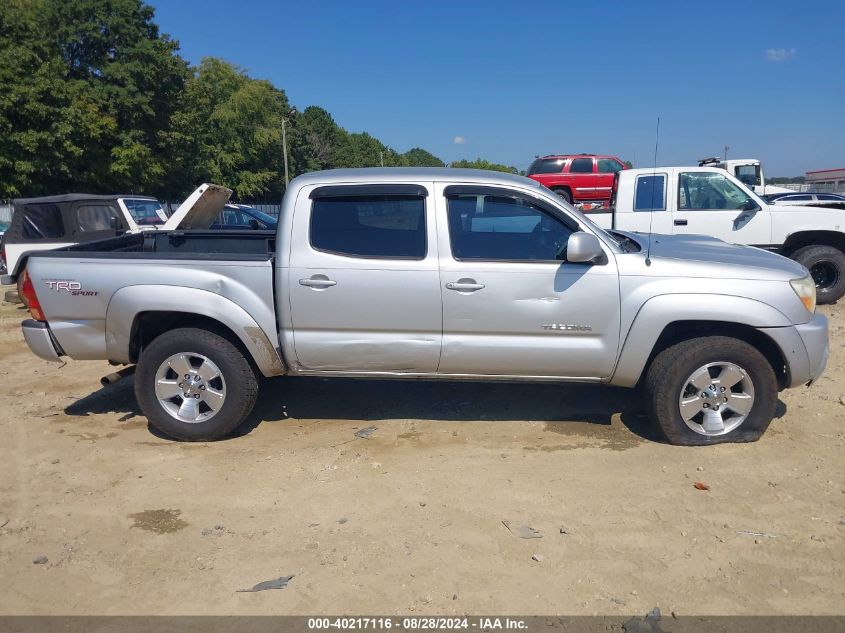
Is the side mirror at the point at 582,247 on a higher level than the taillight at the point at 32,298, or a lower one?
higher

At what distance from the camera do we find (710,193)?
9367mm

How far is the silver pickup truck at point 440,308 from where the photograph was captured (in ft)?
14.2

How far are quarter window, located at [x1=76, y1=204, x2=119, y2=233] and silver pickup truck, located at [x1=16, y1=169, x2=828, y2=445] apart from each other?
658 centimetres

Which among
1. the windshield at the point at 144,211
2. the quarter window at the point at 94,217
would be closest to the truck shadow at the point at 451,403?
the quarter window at the point at 94,217

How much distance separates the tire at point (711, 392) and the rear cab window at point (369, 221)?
6.18 feet

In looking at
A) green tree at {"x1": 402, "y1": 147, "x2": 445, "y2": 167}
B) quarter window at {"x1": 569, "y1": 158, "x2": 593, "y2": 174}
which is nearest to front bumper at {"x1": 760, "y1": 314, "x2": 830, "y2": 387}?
quarter window at {"x1": 569, "y1": 158, "x2": 593, "y2": 174}

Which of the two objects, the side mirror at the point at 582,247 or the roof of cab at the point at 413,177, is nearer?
the side mirror at the point at 582,247

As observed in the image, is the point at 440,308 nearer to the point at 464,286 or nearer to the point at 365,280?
the point at 464,286

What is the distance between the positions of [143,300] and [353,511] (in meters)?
2.13

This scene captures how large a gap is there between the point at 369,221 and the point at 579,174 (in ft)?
53.6

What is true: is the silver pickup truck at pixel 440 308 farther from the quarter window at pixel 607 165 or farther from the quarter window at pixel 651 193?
the quarter window at pixel 607 165

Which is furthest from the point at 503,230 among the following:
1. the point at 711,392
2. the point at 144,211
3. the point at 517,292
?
the point at 144,211

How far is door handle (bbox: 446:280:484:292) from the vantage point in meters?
4.38

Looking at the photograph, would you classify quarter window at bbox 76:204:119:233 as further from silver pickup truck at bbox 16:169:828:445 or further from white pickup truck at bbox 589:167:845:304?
white pickup truck at bbox 589:167:845:304
